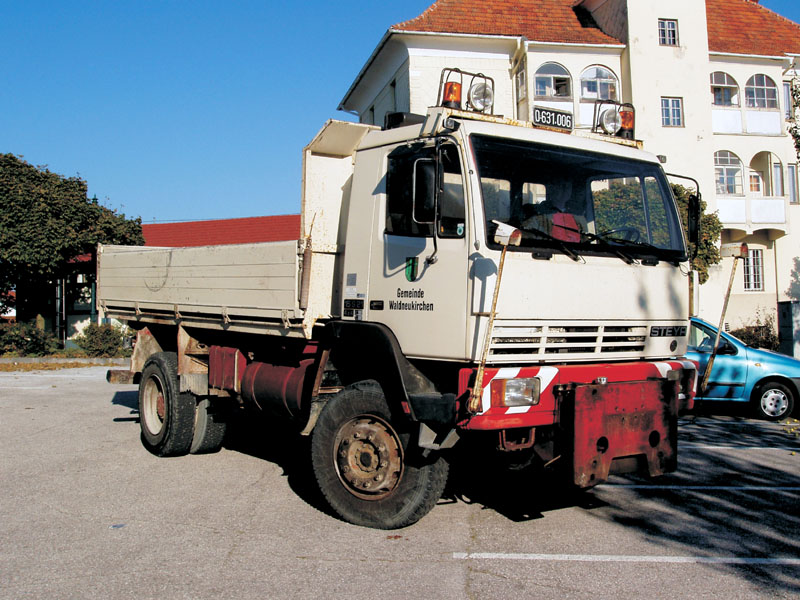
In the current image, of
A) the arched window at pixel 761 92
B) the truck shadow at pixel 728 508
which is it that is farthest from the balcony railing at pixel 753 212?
the truck shadow at pixel 728 508

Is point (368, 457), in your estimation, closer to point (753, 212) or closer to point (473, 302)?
point (473, 302)

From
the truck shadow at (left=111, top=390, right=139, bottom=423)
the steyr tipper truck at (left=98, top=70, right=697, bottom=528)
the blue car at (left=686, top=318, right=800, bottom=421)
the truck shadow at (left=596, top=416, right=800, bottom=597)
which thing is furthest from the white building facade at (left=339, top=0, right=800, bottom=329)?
the steyr tipper truck at (left=98, top=70, right=697, bottom=528)

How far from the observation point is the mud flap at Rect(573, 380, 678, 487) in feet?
16.4

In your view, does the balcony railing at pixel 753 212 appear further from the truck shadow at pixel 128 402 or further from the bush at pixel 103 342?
the truck shadow at pixel 128 402

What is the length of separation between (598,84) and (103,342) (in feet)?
64.6

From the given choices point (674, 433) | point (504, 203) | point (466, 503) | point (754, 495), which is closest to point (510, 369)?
point (504, 203)

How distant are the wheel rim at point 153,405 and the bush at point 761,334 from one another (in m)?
19.0

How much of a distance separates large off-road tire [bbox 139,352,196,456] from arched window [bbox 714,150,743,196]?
2627 cm

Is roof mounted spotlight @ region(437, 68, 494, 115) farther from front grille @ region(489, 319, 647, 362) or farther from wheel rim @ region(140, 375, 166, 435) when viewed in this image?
wheel rim @ region(140, 375, 166, 435)

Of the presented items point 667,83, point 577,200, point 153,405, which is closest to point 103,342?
point 153,405

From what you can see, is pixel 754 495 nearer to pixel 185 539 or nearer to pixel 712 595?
pixel 712 595

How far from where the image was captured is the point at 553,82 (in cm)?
2727

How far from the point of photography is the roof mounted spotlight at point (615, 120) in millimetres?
6461

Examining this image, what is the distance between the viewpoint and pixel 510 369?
496cm
